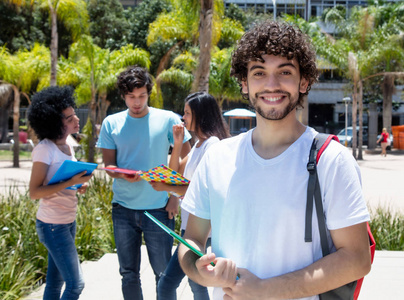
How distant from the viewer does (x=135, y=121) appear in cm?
386

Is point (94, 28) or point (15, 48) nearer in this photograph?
point (15, 48)

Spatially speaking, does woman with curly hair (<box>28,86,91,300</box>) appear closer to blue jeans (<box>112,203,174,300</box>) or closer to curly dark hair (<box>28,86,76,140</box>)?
curly dark hair (<box>28,86,76,140</box>)

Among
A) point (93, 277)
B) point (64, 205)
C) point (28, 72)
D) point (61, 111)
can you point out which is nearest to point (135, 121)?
point (61, 111)

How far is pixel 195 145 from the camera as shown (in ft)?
12.1

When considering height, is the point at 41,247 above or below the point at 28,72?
below

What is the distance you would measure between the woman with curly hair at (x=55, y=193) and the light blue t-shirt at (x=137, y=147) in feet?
1.06

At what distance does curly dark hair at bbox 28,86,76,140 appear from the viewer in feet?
11.8

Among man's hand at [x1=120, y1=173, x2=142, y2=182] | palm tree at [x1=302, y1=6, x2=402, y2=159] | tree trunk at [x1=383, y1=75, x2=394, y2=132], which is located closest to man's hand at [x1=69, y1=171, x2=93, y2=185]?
man's hand at [x1=120, y1=173, x2=142, y2=182]

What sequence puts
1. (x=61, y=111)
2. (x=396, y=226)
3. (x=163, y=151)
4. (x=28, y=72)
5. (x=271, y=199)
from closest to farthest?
1. (x=271, y=199)
2. (x=61, y=111)
3. (x=163, y=151)
4. (x=396, y=226)
5. (x=28, y=72)

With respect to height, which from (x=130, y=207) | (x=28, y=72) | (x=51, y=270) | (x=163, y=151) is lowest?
(x=51, y=270)

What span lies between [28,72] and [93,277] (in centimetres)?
1757

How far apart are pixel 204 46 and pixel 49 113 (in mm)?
7253

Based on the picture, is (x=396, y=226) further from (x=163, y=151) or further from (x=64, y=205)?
(x=64, y=205)

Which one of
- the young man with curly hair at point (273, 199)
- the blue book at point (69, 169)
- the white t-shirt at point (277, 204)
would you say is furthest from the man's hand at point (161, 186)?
the white t-shirt at point (277, 204)
